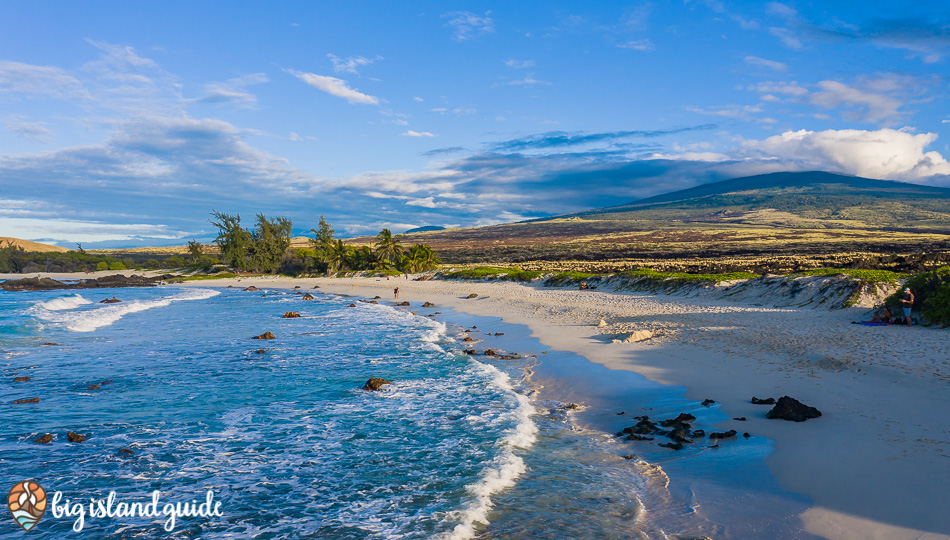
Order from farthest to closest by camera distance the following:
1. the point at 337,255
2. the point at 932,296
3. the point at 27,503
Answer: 1. the point at 337,255
2. the point at 932,296
3. the point at 27,503

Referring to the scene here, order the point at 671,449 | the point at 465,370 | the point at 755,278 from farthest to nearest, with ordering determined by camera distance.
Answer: the point at 755,278
the point at 465,370
the point at 671,449

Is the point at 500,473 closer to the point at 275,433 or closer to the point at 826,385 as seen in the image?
the point at 275,433

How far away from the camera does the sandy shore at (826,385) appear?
6051mm

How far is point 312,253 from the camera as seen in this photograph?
7869 cm

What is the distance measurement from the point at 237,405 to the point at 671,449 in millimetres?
9708

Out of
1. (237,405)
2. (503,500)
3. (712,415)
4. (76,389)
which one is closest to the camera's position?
(503,500)

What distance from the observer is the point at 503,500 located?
688cm

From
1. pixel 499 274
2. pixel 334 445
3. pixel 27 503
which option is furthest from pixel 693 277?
pixel 27 503

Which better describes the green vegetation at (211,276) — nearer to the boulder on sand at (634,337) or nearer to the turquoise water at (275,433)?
the turquoise water at (275,433)

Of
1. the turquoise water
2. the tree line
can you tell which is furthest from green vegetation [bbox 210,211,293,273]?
the turquoise water

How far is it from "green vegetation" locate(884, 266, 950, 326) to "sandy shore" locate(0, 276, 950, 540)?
93cm

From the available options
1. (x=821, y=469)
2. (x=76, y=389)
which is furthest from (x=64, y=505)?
(x=821, y=469)

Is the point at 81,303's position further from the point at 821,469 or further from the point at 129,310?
the point at 821,469

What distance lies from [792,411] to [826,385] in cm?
258
